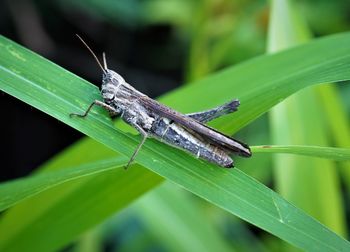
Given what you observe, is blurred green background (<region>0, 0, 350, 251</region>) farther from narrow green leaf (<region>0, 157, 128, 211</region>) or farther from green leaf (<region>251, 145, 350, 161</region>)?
narrow green leaf (<region>0, 157, 128, 211</region>)

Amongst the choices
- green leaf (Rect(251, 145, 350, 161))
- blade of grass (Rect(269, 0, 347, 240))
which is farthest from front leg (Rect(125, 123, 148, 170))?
blade of grass (Rect(269, 0, 347, 240))

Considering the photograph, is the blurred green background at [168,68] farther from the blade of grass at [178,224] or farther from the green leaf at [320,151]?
the green leaf at [320,151]

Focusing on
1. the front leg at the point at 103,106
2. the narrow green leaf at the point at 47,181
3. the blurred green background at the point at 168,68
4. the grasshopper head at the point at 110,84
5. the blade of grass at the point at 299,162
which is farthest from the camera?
the blurred green background at the point at 168,68

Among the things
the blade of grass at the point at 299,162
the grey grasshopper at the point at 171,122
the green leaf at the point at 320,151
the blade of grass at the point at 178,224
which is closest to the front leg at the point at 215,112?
the grey grasshopper at the point at 171,122

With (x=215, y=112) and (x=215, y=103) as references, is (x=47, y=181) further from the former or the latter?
(x=215, y=103)

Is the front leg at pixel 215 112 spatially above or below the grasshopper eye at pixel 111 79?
above

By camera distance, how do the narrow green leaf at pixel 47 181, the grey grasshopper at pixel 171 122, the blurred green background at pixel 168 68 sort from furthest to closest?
the blurred green background at pixel 168 68 → the grey grasshopper at pixel 171 122 → the narrow green leaf at pixel 47 181
